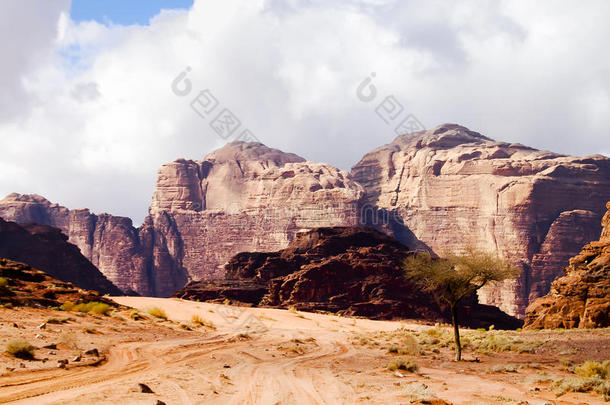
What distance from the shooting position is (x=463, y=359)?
20.9 meters

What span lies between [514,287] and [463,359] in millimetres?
103705

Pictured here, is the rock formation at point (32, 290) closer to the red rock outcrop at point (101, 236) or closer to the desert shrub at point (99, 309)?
the desert shrub at point (99, 309)

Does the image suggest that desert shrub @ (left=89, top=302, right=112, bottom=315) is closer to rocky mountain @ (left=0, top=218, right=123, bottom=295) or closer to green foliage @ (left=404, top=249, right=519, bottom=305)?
green foliage @ (left=404, top=249, right=519, bottom=305)

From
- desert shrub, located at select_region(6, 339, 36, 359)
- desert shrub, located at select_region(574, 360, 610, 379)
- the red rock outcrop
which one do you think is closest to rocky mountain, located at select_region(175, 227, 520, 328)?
desert shrub, located at select_region(574, 360, 610, 379)

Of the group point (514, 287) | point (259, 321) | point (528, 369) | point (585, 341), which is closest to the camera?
point (528, 369)

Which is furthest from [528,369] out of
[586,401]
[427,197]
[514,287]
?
[427,197]

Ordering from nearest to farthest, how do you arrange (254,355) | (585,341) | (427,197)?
(254,355) → (585,341) → (427,197)

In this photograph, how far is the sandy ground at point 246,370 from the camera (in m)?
11.0

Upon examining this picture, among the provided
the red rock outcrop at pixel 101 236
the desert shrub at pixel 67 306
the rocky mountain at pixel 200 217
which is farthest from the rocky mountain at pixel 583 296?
the red rock outcrop at pixel 101 236

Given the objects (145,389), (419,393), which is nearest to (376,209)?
(419,393)

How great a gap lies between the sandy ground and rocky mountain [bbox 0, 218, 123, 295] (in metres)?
73.0

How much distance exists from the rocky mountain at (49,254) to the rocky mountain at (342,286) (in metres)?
26.5

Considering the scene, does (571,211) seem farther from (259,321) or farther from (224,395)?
(224,395)

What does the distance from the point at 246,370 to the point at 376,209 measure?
13143 centimetres
